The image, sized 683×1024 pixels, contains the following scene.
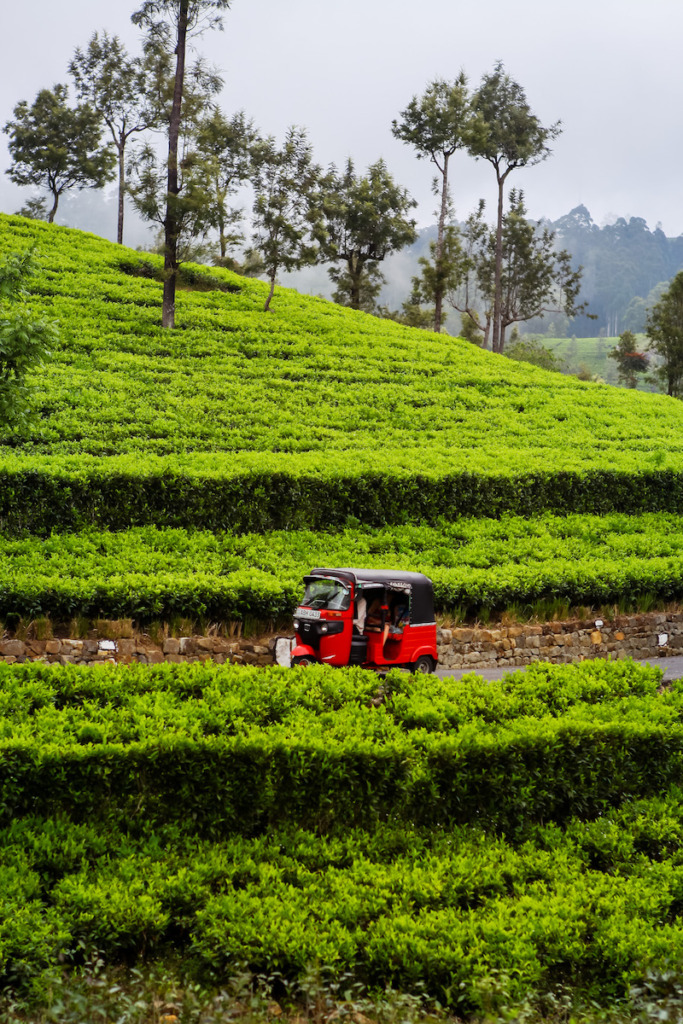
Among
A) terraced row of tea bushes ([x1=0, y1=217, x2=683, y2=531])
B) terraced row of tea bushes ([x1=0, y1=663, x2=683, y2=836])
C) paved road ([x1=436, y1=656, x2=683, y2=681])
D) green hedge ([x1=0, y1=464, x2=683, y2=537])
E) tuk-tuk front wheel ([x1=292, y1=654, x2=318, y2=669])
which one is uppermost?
terraced row of tea bushes ([x1=0, y1=217, x2=683, y2=531])

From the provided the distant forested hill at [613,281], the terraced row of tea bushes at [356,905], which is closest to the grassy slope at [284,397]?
the terraced row of tea bushes at [356,905]

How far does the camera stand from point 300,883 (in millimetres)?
5277

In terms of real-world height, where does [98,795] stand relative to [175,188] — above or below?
below

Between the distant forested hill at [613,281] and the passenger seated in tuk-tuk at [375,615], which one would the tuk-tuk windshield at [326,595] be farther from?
the distant forested hill at [613,281]

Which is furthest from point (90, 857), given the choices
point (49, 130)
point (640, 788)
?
point (49, 130)

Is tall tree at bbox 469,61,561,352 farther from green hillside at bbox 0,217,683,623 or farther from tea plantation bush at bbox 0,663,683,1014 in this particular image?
tea plantation bush at bbox 0,663,683,1014

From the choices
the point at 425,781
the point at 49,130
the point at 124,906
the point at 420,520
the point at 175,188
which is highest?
the point at 49,130

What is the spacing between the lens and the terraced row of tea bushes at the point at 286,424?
50.5ft

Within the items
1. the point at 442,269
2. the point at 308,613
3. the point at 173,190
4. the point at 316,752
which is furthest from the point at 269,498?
the point at 442,269

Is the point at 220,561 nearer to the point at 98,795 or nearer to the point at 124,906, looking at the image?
the point at 98,795

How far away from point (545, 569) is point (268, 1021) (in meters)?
12.1

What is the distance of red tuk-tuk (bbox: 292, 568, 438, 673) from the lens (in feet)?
35.6

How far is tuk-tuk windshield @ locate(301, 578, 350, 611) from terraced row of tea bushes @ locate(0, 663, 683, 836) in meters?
3.65

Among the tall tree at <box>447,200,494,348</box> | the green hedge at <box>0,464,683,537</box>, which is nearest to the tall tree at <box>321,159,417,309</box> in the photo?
the tall tree at <box>447,200,494,348</box>
